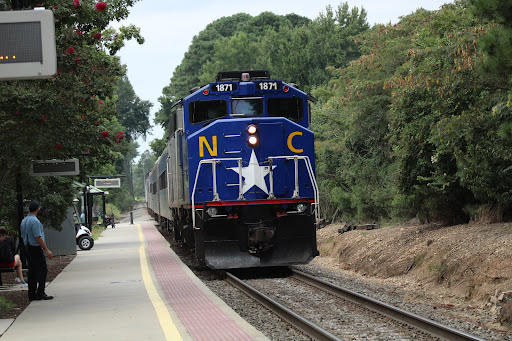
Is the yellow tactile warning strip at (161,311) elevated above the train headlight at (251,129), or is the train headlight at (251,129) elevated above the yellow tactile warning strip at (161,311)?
the train headlight at (251,129)

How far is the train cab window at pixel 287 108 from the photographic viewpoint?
1586 cm

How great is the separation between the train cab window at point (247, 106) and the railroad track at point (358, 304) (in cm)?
375

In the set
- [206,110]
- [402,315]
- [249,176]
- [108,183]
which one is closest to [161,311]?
[402,315]

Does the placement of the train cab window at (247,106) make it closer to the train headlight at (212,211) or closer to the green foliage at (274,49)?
the train headlight at (212,211)

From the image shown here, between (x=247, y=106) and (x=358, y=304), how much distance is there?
18.5 ft

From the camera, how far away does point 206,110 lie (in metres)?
15.9

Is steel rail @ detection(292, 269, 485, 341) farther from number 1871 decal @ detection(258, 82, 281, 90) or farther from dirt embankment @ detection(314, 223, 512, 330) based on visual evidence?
number 1871 decal @ detection(258, 82, 281, 90)

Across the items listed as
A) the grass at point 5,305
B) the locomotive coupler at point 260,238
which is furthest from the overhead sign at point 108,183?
the grass at point 5,305

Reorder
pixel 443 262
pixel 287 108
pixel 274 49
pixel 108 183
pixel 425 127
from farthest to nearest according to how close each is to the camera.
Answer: pixel 274 49, pixel 108 183, pixel 425 127, pixel 287 108, pixel 443 262

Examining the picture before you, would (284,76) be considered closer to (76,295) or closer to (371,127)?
(371,127)

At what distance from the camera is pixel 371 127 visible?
26641mm

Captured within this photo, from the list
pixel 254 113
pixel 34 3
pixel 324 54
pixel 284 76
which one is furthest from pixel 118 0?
pixel 284 76

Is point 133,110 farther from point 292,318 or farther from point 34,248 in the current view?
point 292,318

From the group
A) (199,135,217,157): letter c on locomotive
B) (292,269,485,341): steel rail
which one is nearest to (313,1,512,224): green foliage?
(292,269,485,341): steel rail
